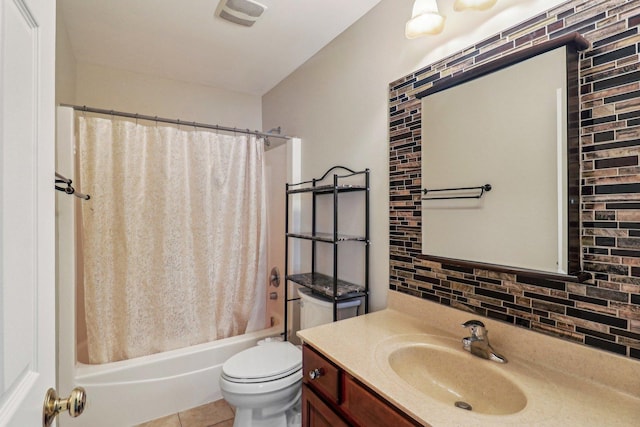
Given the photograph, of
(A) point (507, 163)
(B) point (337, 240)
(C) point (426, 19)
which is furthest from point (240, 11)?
(A) point (507, 163)

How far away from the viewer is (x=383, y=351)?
107 cm

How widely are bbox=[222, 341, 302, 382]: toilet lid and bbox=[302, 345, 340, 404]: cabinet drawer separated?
0.41 metres

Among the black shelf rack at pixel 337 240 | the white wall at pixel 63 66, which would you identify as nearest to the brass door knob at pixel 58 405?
the black shelf rack at pixel 337 240

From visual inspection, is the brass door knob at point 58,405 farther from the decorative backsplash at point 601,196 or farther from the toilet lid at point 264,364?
the decorative backsplash at point 601,196

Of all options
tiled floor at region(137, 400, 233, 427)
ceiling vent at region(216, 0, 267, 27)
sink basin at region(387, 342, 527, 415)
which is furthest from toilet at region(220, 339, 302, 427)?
ceiling vent at region(216, 0, 267, 27)

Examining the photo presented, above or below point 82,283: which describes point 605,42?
above

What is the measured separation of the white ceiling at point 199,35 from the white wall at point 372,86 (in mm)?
139

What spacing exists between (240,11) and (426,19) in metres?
1.01

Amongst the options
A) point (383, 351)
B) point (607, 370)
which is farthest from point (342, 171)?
point (607, 370)

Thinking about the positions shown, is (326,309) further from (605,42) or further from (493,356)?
(605,42)

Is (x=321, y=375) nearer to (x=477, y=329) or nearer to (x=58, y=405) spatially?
(x=477, y=329)

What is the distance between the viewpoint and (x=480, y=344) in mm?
1020

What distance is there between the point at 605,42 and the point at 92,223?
7.78ft

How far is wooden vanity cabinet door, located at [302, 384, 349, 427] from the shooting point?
40.5 inches
